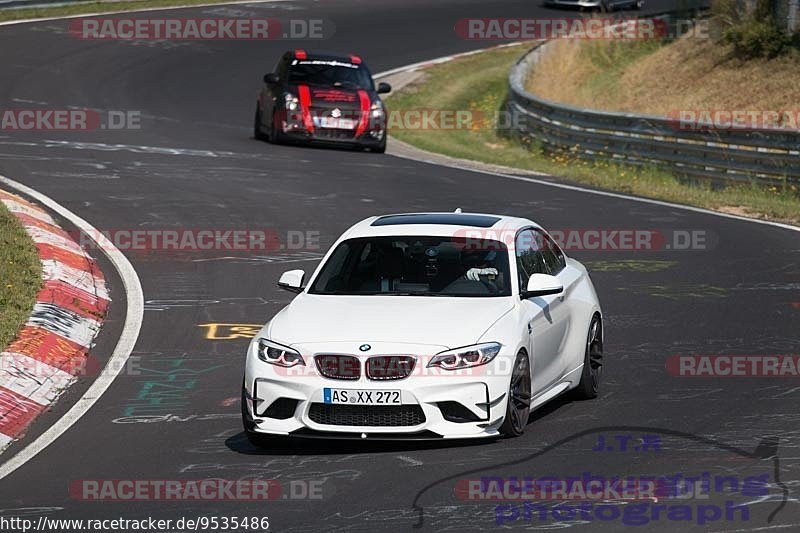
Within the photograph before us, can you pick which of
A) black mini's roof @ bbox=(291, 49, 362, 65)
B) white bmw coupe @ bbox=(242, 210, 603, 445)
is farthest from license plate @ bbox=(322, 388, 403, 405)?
black mini's roof @ bbox=(291, 49, 362, 65)

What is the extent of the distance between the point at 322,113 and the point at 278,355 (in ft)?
58.4

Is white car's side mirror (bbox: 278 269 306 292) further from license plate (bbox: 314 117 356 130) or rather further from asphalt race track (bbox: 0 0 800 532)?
license plate (bbox: 314 117 356 130)

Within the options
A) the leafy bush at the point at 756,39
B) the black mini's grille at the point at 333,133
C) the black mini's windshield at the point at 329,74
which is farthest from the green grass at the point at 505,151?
the leafy bush at the point at 756,39

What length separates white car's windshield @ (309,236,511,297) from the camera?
404 inches

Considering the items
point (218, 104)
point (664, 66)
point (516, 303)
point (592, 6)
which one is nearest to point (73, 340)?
point (516, 303)

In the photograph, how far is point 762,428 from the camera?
9.62 m

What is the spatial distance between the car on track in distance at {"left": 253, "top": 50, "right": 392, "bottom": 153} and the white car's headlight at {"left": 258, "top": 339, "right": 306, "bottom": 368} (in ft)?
57.3

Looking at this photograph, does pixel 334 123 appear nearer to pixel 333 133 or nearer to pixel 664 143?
pixel 333 133

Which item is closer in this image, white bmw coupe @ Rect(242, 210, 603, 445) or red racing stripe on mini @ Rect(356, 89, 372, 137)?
white bmw coupe @ Rect(242, 210, 603, 445)

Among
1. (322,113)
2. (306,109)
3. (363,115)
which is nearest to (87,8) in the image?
(306,109)

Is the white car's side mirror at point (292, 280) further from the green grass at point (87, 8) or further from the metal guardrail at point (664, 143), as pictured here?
the green grass at point (87, 8)

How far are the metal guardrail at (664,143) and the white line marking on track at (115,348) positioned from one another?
33.2ft

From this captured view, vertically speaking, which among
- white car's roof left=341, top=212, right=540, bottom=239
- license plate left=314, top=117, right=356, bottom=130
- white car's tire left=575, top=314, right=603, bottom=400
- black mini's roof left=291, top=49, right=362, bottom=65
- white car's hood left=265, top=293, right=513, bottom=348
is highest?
white car's roof left=341, top=212, right=540, bottom=239

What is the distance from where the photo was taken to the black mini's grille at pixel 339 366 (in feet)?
30.0
